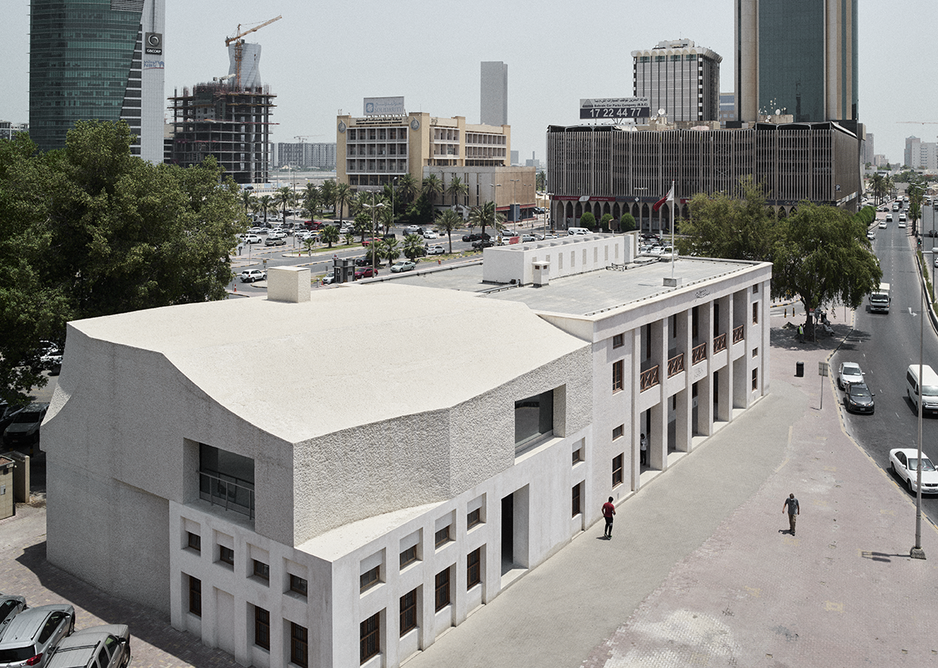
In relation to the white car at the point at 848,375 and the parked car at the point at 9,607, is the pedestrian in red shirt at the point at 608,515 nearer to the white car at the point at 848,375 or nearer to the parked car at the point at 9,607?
the parked car at the point at 9,607


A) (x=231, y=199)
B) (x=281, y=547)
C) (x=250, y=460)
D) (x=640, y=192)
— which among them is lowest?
(x=281, y=547)

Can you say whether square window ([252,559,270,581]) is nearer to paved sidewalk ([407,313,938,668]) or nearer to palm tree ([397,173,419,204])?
paved sidewalk ([407,313,938,668])

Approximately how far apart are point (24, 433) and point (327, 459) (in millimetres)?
28552

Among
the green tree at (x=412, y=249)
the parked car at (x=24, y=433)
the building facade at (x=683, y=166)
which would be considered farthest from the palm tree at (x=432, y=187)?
the parked car at (x=24, y=433)

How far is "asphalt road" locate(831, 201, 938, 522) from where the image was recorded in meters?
48.2

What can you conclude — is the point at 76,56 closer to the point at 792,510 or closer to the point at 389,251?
the point at 389,251

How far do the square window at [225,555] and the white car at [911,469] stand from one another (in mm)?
30828

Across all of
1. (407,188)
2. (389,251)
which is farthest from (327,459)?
(407,188)

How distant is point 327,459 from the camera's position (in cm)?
2366

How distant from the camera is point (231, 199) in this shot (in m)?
50.4

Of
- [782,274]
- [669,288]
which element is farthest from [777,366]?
[669,288]

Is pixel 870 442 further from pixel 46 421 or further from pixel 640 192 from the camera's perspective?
pixel 640 192

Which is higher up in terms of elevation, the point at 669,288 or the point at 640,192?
the point at 640,192

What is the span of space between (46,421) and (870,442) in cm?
4185
